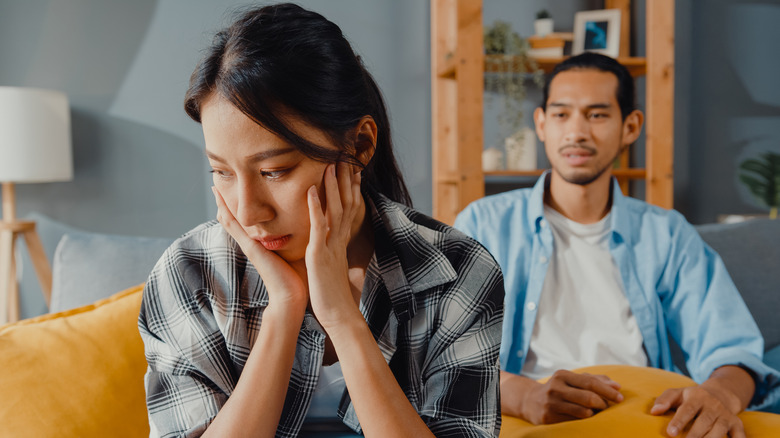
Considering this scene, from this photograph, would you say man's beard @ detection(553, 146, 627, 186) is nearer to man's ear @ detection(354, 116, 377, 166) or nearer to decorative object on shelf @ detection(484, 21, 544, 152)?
man's ear @ detection(354, 116, 377, 166)

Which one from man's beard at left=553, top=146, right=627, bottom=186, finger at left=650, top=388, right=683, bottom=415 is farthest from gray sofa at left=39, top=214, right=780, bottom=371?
finger at left=650, top=388, right=683, bottom=415

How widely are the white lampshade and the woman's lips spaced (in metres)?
2.07

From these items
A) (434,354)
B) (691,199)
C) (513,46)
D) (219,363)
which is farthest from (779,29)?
(219,363)

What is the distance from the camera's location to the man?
1.64 m

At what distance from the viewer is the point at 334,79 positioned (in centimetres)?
96

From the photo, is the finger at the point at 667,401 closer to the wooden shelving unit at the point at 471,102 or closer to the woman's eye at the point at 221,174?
the woman's eye at the point at 221,174

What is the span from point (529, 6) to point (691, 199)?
4.43 feet

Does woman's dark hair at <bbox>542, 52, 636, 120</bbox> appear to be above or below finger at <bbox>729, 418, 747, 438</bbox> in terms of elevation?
above

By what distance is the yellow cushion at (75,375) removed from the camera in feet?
3.90

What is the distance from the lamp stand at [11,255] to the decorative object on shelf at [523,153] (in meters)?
2.18

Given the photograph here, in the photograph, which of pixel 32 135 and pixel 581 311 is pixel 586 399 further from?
pixel 32 135

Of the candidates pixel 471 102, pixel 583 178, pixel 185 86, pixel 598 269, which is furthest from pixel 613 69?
pixel 185 86

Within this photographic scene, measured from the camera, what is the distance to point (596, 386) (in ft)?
4.16

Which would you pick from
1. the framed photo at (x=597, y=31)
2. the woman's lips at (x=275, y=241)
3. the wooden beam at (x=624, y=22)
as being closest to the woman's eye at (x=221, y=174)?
the woman's lips at (x=275, y=241)
